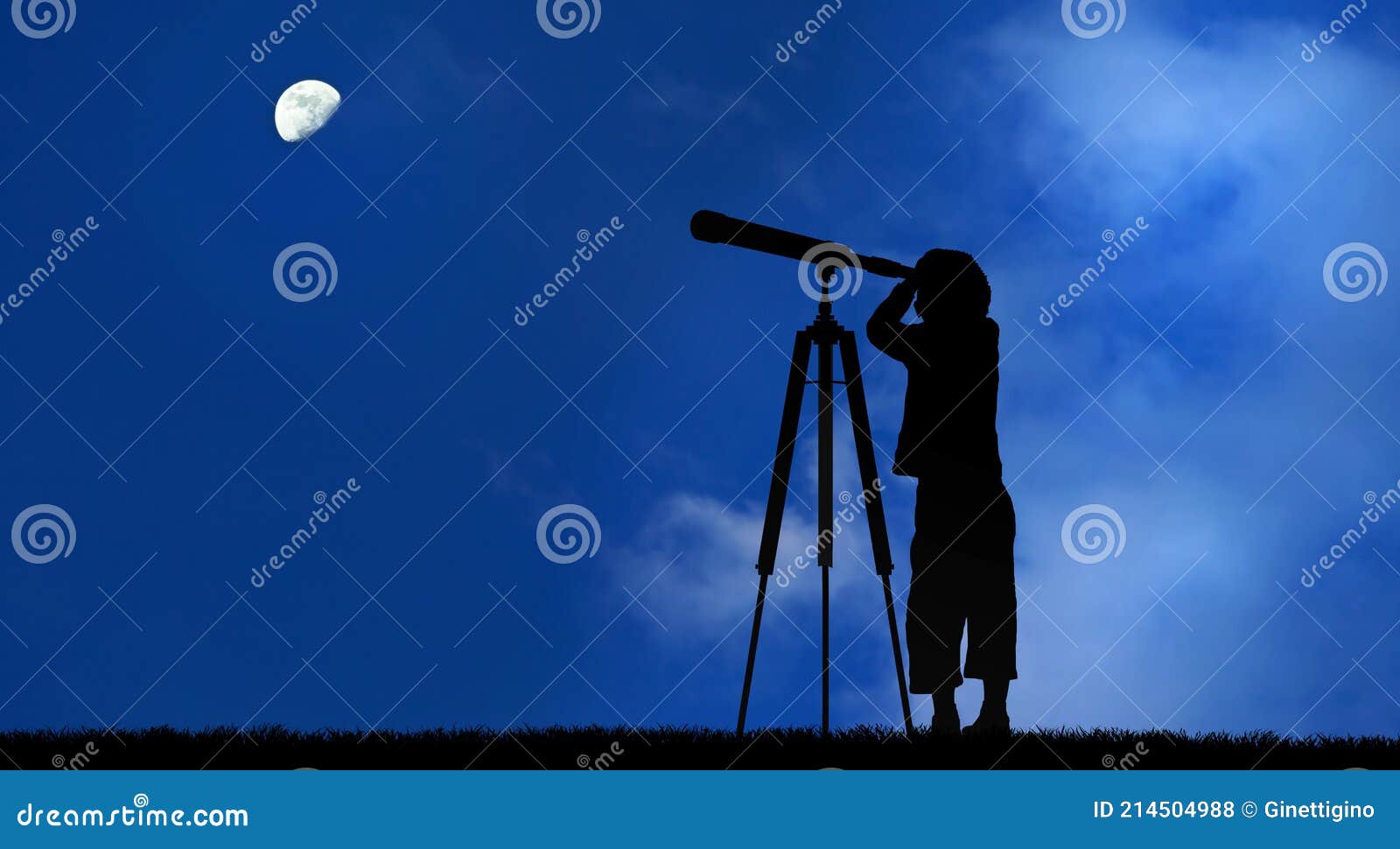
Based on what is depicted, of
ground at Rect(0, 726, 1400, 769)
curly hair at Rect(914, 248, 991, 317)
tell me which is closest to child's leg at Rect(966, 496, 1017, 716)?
ground at Rect(0, 726, 1400, 769)

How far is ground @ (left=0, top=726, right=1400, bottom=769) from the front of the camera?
7211 millimetres

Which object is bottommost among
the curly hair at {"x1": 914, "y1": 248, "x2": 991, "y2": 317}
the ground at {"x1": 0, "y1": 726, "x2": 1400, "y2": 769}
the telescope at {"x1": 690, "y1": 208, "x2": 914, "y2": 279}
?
the ground at {"x1": 0, "y1": 726, "x2": 1400, "y2": 769}

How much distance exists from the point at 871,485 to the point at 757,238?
1773 mm

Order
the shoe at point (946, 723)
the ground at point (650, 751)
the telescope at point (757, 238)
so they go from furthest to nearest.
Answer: the shoe at point (946, 723) → the telescope at point (757, 238) → the ground at point (650, 751)

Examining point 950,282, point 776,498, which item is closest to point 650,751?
point 776,498

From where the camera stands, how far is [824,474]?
8227 mm

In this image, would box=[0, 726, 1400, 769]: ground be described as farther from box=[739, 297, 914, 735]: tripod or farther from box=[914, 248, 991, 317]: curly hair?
box=[914, 248, 991, 317]: curly hair

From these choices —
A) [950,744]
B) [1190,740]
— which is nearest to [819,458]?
[950,744]

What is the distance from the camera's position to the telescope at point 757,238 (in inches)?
318

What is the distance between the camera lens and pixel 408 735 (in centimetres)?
781

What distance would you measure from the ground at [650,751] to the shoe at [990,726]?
0.26 meters

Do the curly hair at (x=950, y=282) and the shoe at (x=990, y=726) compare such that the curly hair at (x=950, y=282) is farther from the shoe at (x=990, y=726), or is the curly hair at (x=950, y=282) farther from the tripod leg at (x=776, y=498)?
the shoe at (x=990, y=726)

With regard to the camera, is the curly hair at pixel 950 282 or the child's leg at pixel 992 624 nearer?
the child's leg at pixel 992 624

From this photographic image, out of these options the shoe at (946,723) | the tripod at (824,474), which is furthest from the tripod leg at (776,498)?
the shoe at (946,723)
